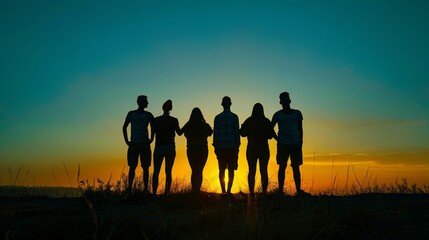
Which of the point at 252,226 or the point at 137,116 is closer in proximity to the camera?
the point at 252,226

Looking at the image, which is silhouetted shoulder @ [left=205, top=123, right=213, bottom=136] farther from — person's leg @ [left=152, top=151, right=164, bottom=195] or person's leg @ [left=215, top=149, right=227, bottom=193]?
person's leg @ [left=152, top=151, right=164, bottom=195]

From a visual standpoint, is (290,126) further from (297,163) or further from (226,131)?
(226,131)

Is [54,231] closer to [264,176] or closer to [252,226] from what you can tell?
[252,226]

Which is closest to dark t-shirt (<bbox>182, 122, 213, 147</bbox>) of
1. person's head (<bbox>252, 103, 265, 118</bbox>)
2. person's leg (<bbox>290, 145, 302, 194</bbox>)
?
person's head (<bbox>252, 103, 265, 118</bbox>)

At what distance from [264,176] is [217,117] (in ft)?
5.90

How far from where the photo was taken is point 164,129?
33.6 ft

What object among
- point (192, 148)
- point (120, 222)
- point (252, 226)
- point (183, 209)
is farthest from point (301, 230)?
point (192, 148)

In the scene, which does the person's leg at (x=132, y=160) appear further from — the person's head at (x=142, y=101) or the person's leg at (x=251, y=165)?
the person's leg at (x=251, y=165)

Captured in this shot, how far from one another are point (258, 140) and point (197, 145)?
4.76 feet

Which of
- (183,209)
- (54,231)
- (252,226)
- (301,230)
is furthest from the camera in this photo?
(183,209)

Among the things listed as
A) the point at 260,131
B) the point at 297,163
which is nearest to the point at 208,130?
the point at 260,131

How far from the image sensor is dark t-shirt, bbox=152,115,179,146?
10195 millimetres

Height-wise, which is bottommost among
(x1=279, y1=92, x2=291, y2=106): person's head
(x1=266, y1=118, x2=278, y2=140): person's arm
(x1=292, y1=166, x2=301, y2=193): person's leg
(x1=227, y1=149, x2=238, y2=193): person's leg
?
(x1=292, y1=166, x2=301, y2=193): person's leg

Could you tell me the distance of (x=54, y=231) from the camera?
4473 mm
